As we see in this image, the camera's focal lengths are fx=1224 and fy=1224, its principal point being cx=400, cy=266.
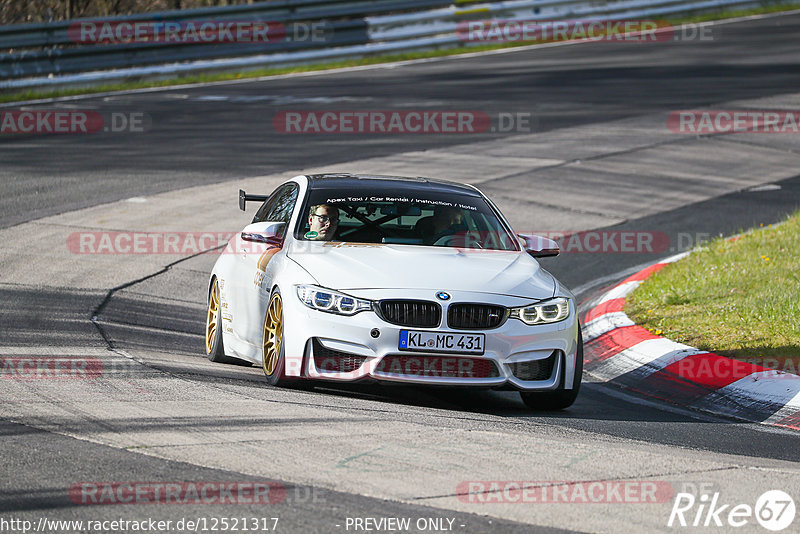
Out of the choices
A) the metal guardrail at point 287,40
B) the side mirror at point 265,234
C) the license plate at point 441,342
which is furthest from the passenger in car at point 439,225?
the metal guardrail at point 287,40

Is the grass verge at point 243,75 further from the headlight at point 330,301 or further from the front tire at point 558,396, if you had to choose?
the front tire at point 558,396

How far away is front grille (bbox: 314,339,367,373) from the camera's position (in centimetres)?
742

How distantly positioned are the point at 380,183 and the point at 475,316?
1943 millimetres

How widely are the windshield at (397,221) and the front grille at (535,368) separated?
1.22 meters

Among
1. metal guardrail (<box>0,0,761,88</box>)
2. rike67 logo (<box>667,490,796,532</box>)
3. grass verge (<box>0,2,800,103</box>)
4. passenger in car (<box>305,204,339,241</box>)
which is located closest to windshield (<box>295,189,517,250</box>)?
passenger in car (<box>305,204,339,241</box>)

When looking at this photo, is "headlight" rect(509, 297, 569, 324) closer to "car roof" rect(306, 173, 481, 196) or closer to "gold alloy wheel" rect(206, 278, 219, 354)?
"car roof" rect(306, 173, 481, 196)

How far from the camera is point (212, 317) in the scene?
9445mm

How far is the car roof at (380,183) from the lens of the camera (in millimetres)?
8984

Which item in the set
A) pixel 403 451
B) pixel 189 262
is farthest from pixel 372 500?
pixel 189 262

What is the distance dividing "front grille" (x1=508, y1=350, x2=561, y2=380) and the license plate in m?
0.30

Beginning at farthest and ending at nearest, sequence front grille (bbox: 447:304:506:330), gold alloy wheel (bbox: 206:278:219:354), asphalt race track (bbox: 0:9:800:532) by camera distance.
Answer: gold alloy wheel (bbox: 206:278:219:354) → front grille (bbox: 447:304:506:330) → asphalt race track (bbox: 0:9:800:532)

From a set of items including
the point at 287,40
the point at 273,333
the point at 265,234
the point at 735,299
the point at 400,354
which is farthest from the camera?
the point at 287,40

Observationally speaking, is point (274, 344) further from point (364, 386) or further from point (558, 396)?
point (558, 396)

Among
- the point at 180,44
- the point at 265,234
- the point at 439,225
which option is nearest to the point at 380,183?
the point at 439,225
